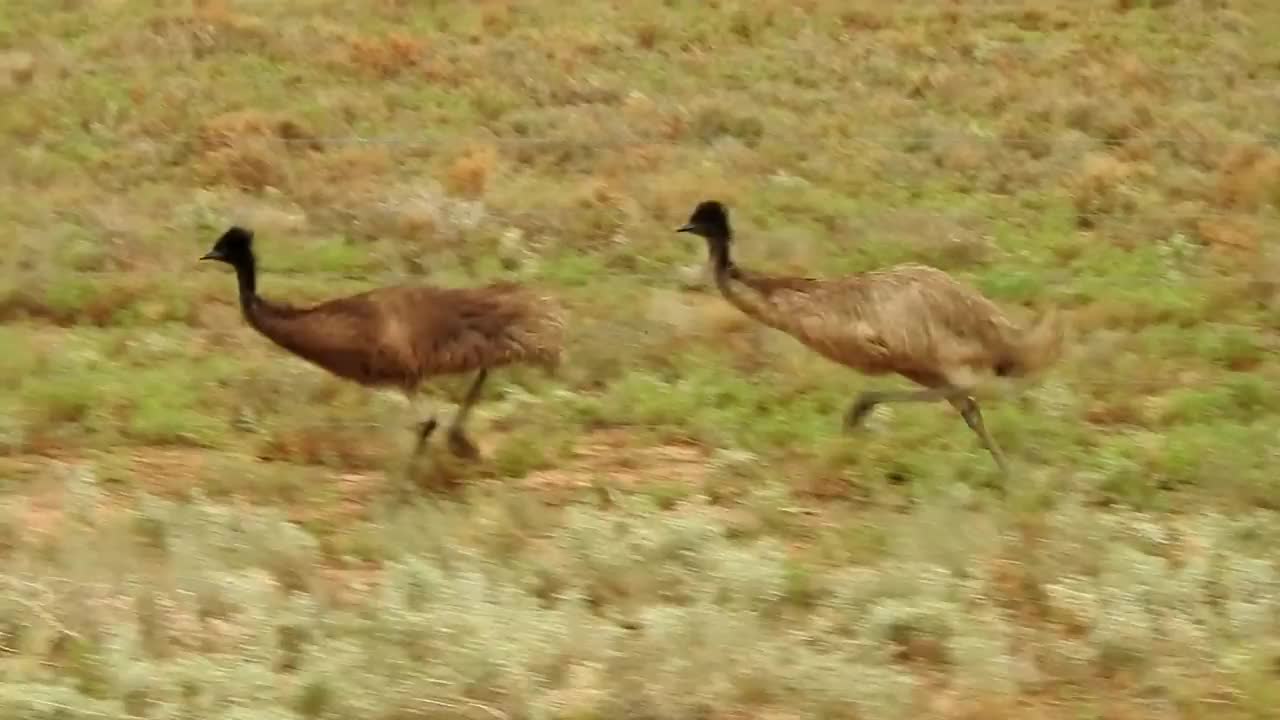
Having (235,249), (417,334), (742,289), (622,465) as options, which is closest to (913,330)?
(742,289)

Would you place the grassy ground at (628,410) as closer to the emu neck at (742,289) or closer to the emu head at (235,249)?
the emu neck at (742,289)

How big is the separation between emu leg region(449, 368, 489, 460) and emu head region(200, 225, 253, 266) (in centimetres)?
137

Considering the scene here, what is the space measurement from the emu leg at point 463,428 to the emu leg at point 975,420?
2.46 metres

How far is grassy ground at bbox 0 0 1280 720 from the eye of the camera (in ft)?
19.7

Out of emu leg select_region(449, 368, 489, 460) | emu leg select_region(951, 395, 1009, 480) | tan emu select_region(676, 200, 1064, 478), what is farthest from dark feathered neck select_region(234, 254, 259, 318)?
emu leg select_region(951, 395, 1009, 480)

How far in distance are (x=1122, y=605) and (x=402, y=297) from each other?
405 cm

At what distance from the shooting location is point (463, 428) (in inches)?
371

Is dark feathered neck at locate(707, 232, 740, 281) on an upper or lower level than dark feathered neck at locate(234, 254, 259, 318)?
upper

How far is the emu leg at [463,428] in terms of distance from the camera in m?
9.20

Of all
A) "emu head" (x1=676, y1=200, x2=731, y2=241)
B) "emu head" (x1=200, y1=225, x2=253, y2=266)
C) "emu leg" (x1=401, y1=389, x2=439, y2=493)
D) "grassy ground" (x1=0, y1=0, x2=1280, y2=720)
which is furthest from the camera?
"emu head" (x1=676, y1=200, x2=731, y2=241)

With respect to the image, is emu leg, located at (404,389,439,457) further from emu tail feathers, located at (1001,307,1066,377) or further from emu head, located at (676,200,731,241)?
emu tail feathers, located at (1001,307,1066,377)

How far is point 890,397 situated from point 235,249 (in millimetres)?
3499

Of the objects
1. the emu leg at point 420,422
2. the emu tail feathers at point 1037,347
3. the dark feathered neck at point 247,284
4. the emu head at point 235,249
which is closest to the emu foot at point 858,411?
the emu tail feathers at point 1037,347

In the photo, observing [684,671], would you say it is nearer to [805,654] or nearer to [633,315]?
[805,654]
